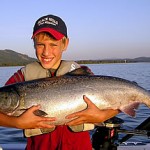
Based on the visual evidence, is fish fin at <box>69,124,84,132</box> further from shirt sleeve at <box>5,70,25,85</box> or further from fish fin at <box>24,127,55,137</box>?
shirt sleeve at <box>5,70,25,85</box>

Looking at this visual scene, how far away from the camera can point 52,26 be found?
4172mm

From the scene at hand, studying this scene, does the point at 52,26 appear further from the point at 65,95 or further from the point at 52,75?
the point at 65,95

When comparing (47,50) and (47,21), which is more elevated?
(47,21)

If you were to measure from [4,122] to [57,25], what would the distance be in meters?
1.43

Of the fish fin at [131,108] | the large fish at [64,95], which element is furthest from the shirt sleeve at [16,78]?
the fish fin at [131,108]

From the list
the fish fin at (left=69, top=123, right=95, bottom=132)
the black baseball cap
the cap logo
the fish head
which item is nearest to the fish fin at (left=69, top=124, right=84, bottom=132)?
the fish fin at (left=69, top=123, right=95, bottom=132)

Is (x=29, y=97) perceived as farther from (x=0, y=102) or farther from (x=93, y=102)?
(x=93, y=102)

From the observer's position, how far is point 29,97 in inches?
157

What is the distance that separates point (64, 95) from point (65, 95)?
0.04 ft

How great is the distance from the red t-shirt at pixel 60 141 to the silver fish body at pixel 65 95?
0.81 ft

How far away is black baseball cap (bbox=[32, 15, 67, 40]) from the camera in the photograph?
4.14 m

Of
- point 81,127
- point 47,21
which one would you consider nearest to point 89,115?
point 81,127

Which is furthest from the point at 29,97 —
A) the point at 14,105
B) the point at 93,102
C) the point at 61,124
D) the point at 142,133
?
the point at 142,133

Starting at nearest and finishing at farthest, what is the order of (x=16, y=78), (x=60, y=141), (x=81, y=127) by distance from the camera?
(x=60, y=141)
(x=81, y=127)
(x=16, y=78)
